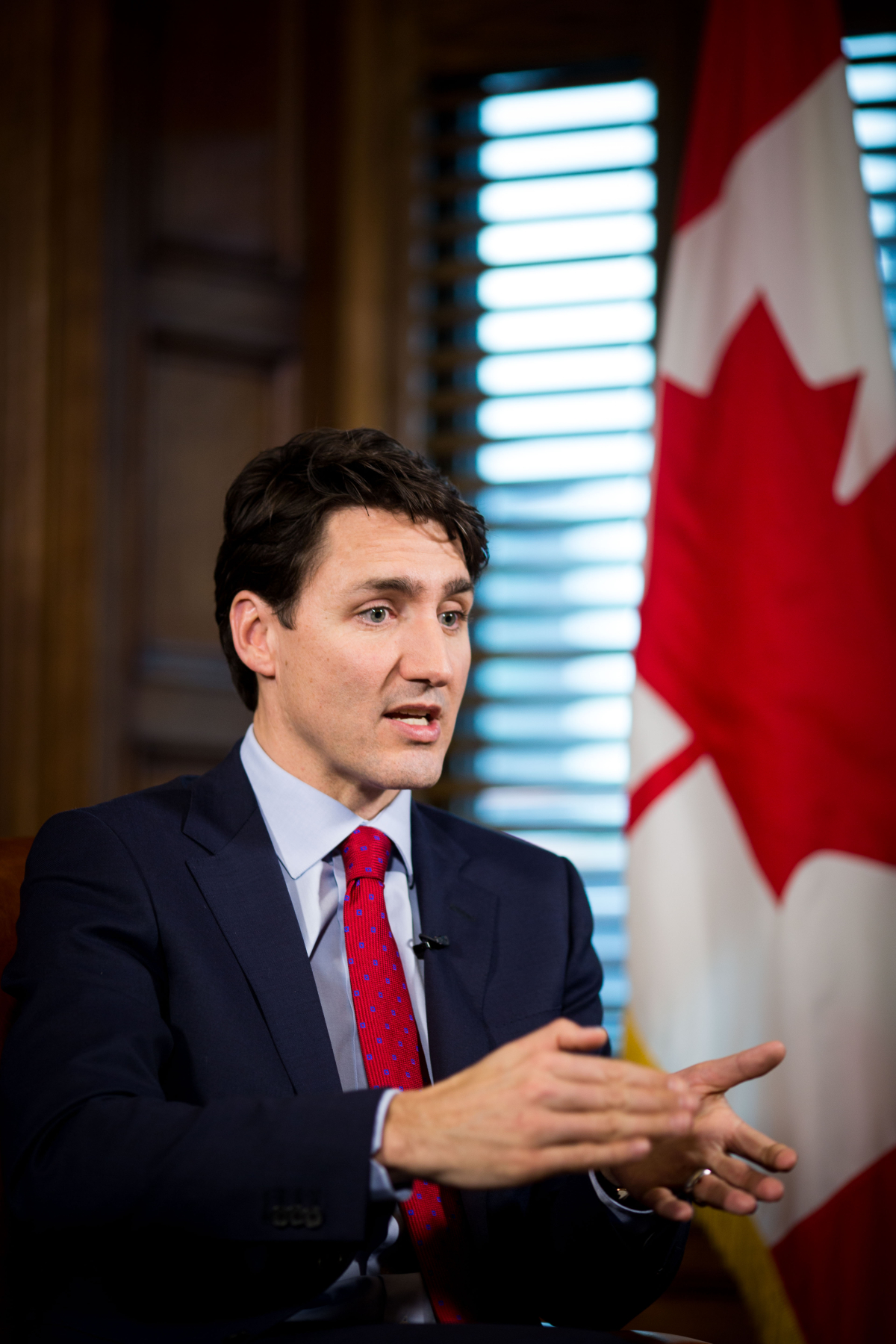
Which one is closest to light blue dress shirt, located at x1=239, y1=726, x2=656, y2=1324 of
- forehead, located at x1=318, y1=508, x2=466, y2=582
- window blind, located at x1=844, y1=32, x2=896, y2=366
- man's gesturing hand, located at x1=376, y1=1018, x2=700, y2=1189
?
forehead, located at x1=318, y1=508, x2=466, y2=582

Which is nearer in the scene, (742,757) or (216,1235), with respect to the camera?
(216,1235)

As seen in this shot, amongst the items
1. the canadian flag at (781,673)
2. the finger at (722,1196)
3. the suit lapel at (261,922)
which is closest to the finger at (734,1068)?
the finger at (722,1196)

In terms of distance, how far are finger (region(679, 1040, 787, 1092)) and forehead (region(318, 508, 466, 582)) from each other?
0.72 metres

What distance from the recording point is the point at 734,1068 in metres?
1.41

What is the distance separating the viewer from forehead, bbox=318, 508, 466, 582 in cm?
169

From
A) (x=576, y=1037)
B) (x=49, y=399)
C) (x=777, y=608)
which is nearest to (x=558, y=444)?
(x=777, y=608)

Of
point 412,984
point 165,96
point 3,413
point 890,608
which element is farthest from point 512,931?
point 165,96

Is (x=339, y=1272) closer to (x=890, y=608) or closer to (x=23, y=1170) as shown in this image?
(x=23, y=1170)

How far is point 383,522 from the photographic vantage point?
5.68 ft

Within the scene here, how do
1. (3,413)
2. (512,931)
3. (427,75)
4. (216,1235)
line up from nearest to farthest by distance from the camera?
(216,1235) → (512,931) → (3,413) → (427,75)

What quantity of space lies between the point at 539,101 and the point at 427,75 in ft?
1.02

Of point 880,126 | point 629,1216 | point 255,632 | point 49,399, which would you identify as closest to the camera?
point 629,1216

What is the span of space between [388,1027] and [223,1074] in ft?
0.74

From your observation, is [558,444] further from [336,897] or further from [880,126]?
[336,897]
